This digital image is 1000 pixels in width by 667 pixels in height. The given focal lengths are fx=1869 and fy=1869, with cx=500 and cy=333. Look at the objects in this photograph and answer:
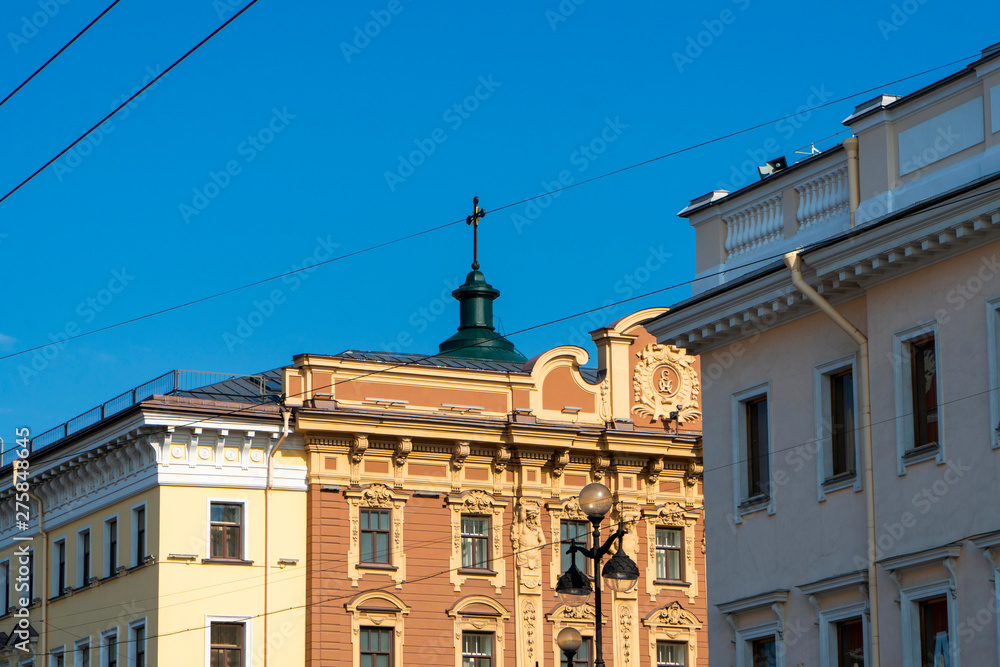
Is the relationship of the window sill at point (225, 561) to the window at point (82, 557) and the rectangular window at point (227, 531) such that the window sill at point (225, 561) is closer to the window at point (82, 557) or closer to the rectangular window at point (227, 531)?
the rectangular window at point (227, 531)

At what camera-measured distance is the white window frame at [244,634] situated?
41.0 metres

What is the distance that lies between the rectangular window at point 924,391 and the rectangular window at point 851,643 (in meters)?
2.53

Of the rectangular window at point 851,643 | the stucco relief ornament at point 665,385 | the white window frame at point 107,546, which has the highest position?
the stucco relief ornament at point 665,385

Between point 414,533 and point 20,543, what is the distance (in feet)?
38.2

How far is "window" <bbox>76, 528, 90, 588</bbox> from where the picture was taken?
44.8 metres

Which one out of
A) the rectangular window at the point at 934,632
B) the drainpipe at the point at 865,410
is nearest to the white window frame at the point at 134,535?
the drainpipe at the point at 865,410

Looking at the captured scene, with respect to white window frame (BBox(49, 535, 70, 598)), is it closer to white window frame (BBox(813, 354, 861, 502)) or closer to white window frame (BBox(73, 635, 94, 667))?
white window frame (BBox(73, 635, 94, 667))

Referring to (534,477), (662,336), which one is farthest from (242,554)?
(662,336)

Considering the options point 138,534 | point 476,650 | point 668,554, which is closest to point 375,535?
point 476,650

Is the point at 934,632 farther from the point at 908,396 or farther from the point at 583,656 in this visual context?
the point at 583,656

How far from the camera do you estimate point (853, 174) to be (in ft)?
77.1

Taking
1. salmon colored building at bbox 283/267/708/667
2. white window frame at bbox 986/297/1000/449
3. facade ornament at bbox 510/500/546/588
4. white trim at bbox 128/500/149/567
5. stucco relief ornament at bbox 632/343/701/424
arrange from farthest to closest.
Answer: stucco relief ornament at bbox 632/343/701/424
facade ornament at bbox 510/500/546/588
salmon colored building at bbox 283/267/708/667
white trim at bbox 128/500/149/567
white window frame at bbox 986/297/1000/449

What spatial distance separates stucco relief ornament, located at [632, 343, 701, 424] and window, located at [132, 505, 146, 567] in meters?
12.1

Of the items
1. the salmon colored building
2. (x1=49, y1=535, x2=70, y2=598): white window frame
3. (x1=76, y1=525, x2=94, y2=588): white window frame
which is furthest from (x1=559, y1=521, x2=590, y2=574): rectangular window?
(x1=49, y1=535, x2=70, y2=598): white window frame
